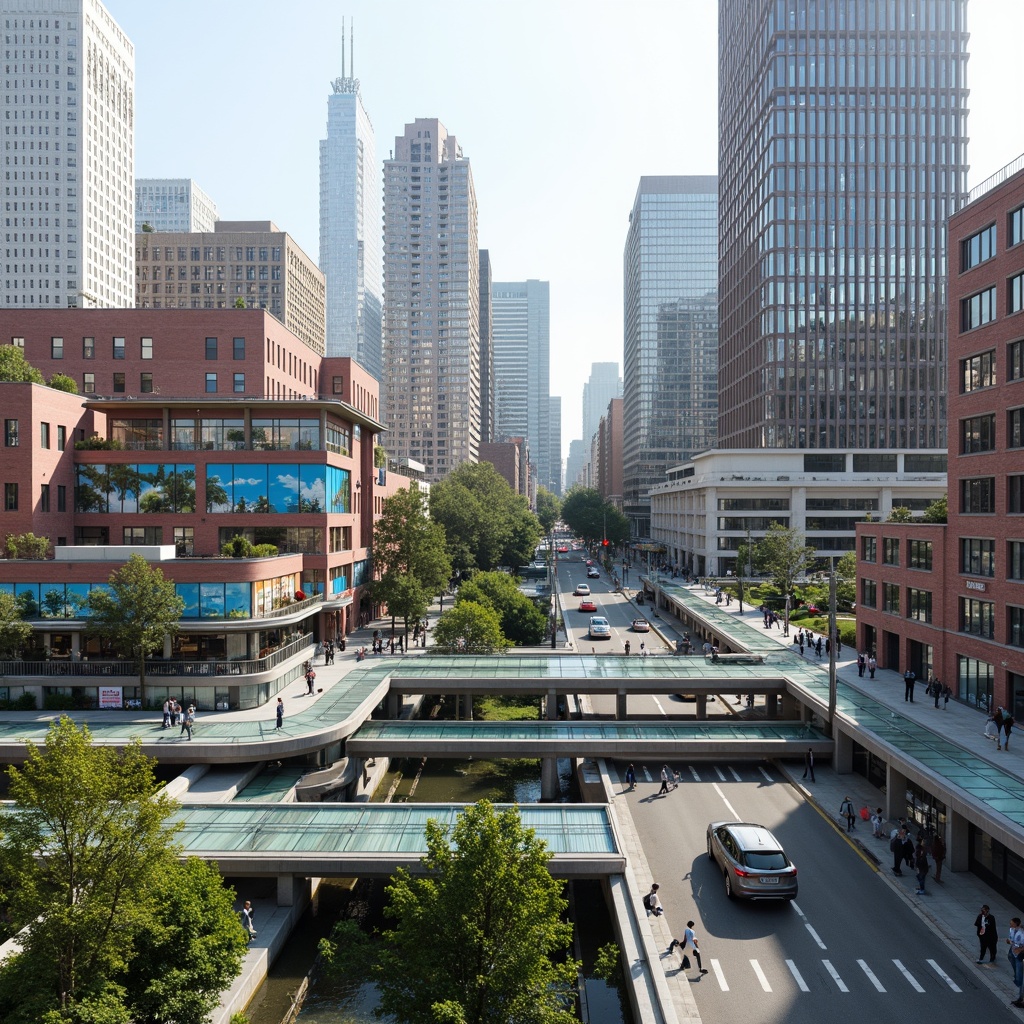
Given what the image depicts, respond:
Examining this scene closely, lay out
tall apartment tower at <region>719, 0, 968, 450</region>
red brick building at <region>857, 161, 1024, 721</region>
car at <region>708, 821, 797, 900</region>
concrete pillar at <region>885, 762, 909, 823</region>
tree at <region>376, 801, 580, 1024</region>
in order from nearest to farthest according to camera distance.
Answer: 1. tree at <region>376, 801, 580, 1024</region>
2. car at <region>708, 821, 797, 900</region>
3. concrete pillar at <region>885, 762, 909, 823</region>
4. red brick building at <region>857, 161, 1024, 721</region>
5. tall apartment tower at <region>719, 0, 968, 450</region>

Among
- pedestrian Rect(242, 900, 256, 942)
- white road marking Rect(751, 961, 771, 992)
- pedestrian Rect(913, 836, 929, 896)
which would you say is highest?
pedestrian Rect(913, 836, 929, 896)

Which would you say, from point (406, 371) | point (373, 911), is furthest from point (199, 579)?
point (406, 371)

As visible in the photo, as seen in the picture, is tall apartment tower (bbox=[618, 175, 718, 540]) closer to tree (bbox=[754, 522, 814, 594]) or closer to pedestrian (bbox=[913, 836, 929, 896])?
tree (bbox=[754, 522, 814, 594])

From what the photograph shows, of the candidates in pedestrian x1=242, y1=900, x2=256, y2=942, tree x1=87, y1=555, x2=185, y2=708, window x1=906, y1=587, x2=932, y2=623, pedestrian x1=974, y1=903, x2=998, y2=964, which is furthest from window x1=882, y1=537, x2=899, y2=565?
tree x1=87, y1=555, x2=185, y2=708

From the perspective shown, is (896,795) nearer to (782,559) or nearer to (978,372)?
(978,372)

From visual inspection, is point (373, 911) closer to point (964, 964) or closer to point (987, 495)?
point (964, 964)

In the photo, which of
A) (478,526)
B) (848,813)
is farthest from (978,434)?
(478,526)

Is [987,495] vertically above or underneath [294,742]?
above
